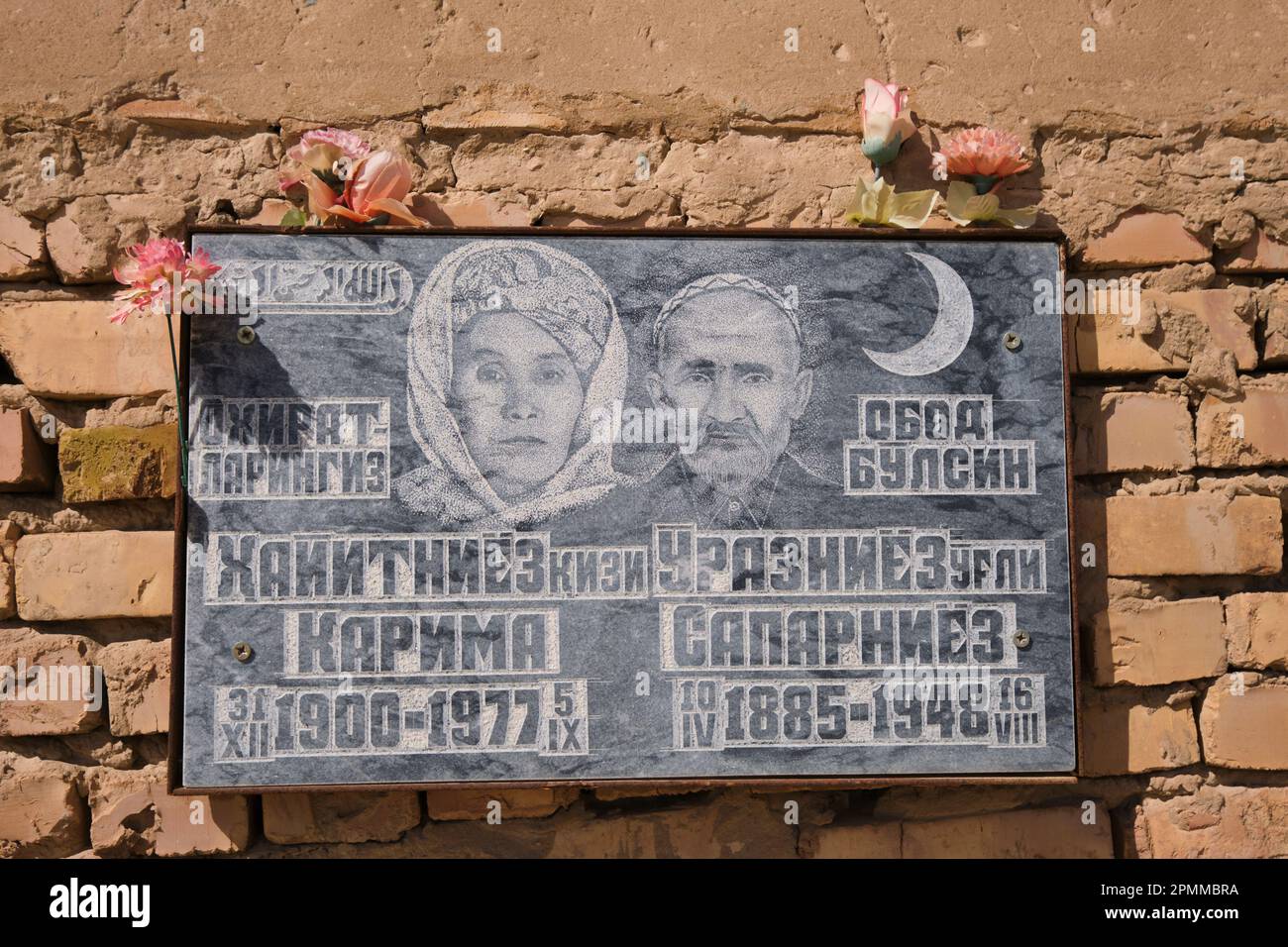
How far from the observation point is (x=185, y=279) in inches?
82.7

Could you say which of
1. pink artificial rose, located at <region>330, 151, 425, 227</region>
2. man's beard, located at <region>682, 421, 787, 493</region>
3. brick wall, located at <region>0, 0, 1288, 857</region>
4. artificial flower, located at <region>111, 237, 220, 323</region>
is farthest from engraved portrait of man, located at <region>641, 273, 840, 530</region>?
artificial flower, located at <region>111, 237, 220, 323</region>

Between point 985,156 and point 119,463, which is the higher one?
point 985,156

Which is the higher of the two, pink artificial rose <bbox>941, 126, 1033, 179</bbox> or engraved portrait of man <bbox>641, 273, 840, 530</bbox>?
pink artificial rose <bbox>941, 126, 1033, 179</bbox>

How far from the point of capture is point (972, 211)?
7.45ft

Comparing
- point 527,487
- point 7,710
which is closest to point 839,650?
point 527,487

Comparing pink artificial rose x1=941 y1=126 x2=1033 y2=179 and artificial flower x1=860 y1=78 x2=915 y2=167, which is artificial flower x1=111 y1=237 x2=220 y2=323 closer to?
artificial flower x1=860 y1=78 x2=915 y2=167

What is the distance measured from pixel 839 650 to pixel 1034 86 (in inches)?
57.0

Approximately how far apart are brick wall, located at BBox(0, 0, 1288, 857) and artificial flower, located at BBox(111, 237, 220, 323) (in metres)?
0.18

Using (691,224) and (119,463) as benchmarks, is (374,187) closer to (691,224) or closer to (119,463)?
(691,224)

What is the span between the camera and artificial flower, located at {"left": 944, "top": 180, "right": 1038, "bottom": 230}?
89.3 inches

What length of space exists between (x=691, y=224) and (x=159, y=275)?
119 cm

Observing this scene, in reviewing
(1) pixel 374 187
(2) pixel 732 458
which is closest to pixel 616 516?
(2) pixel 732 458

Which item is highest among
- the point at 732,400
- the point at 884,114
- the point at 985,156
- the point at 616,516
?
the point at 884,114

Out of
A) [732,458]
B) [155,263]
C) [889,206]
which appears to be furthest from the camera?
[889,206]
